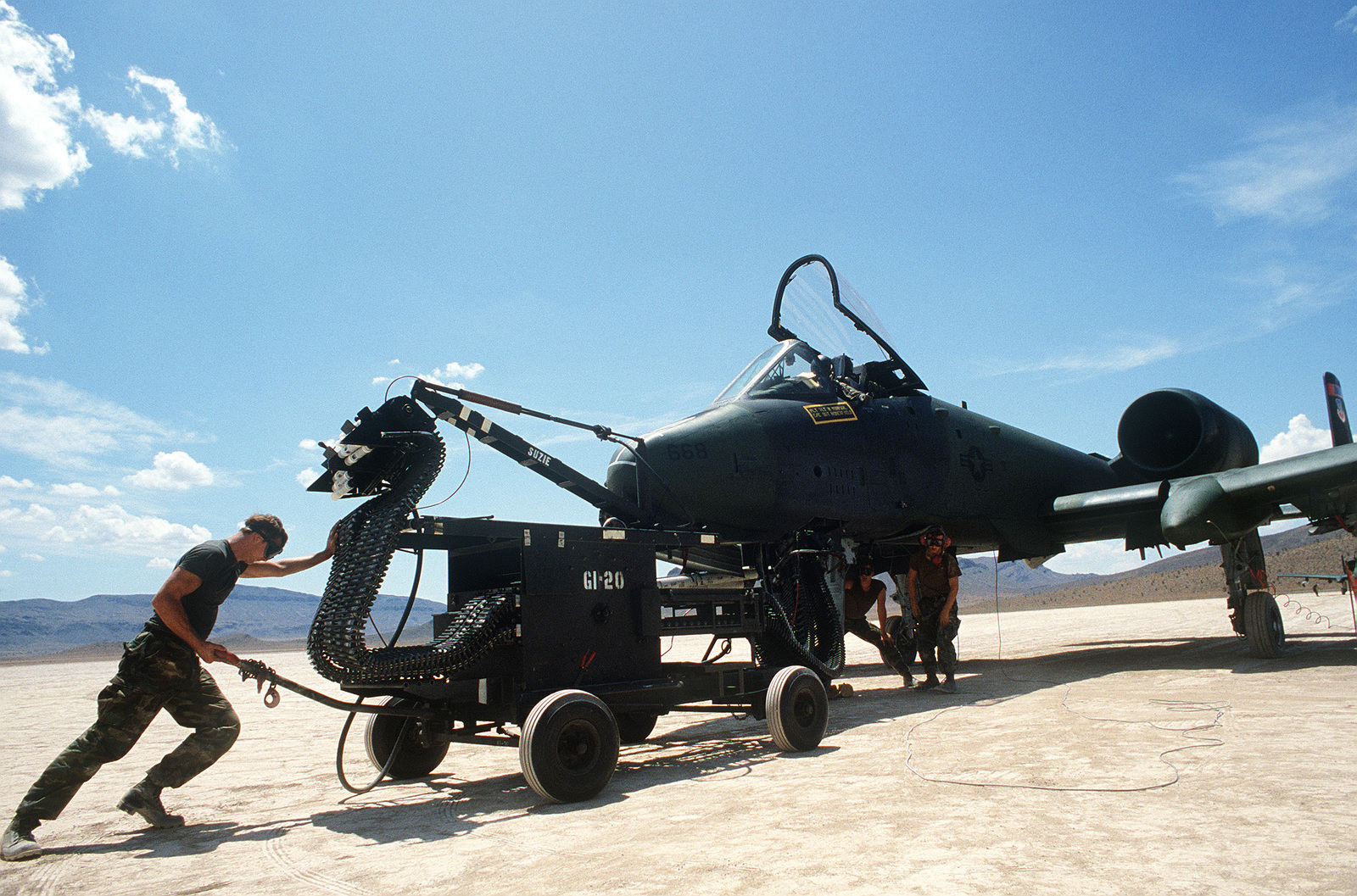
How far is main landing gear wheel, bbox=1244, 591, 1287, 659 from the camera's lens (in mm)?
9930

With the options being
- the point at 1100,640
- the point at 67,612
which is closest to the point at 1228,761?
the point at 1100,640

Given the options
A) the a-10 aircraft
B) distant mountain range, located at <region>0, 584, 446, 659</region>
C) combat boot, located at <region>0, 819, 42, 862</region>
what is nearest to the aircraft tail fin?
the a-10 aircraft

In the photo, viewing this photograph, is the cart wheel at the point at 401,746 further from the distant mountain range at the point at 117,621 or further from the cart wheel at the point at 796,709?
the distant mountain range at the point at 117,621

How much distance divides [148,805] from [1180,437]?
13.4m

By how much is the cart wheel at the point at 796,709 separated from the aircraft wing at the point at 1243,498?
5.85m

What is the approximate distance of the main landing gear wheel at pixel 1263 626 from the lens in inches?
391

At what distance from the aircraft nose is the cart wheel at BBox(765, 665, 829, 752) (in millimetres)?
1658

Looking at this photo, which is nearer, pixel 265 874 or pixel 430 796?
pixel 265 874

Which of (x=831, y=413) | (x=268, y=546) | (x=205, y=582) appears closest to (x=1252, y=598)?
(x=831, y=413)

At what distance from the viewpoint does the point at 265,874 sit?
3.33 meters

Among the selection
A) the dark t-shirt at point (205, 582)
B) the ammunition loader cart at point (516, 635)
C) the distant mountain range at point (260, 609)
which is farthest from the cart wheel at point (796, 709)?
the distant mountain range at point (260, 609)

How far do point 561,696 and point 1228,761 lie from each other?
11.8ft

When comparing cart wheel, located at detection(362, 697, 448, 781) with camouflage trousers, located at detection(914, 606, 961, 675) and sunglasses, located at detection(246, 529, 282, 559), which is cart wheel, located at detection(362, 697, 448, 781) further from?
camouflage trousers, located at detection(914, 606, 961, 675)

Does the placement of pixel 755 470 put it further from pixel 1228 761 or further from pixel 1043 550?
pixel 1043 550
